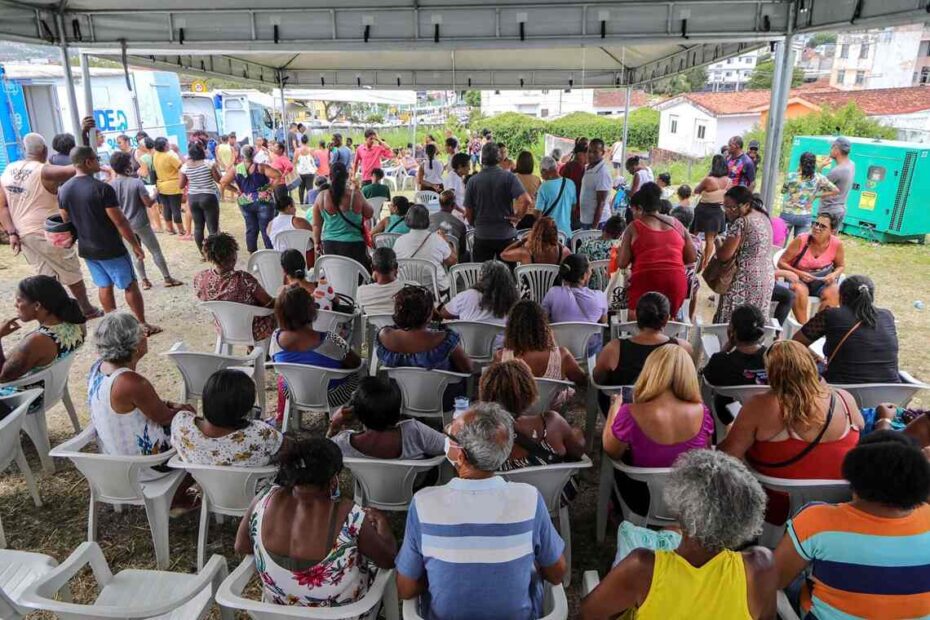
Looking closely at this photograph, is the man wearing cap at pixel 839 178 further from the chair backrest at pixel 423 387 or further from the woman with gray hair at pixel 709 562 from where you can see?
the woman with gray hair at pixel 709 562

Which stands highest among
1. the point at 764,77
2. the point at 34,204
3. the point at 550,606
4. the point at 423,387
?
the point at 764,77

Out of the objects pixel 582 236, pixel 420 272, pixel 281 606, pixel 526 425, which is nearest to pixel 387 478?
pixel 526 425

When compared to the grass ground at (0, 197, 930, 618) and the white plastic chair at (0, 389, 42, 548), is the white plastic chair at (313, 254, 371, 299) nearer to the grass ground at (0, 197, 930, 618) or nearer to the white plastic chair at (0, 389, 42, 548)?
the grass ground at (0, 197, 930, 618)

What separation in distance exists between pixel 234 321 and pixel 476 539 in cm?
298

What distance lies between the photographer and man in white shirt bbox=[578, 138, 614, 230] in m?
6.75

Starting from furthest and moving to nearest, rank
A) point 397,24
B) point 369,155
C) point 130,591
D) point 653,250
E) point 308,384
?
point 369,155 < point 397,24 < point 653,250 < point 308,384 < point 130,591

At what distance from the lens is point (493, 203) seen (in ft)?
17.9

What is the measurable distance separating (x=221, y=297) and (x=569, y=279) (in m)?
2.25

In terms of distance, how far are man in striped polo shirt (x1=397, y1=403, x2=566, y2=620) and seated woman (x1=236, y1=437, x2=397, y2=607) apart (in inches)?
7.9

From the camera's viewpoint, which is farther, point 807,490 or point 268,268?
point 268,268

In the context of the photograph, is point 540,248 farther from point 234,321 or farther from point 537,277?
point 234,321

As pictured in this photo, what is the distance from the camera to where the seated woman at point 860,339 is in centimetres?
302

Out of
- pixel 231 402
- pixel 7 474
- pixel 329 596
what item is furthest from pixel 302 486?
pixel 7 474

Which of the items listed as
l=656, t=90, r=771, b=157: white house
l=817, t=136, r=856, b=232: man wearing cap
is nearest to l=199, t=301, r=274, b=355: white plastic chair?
l=817, t=136, r=856, b=232: man wearing cap
